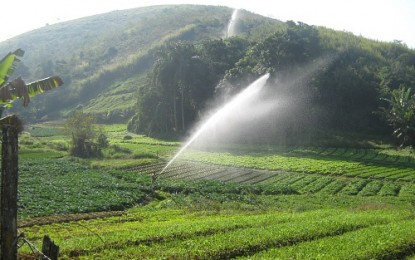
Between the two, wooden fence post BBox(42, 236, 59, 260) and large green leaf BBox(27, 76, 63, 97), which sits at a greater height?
large green leaf BBox(27, 76, 63, 97)

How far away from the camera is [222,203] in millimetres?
35219

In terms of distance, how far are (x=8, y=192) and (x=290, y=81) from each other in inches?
2982

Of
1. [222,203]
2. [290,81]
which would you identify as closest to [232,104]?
[290,81]

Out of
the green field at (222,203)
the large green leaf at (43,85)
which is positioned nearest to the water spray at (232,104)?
the green field at (222,203)

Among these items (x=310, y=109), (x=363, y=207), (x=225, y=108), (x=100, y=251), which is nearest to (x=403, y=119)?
(x=310, y=109)

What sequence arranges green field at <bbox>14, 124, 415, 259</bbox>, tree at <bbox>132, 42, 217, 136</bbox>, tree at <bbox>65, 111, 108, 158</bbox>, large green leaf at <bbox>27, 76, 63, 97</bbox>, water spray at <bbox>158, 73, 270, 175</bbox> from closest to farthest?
A: large green leaf at <bbox>27, 76, 63, 97</bbox>
green field at <bbox>14, 124, 415, 259</bbox>
tree at <bbox>65, 111, 108, 158</bbox>
water spray at <bbox>158, 73, 270, 175</bbox>
tree at <bbox>132, 42, 217, 136</bbox>

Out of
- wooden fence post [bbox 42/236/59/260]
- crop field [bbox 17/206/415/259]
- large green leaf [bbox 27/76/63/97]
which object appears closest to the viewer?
wooden fence post [bbox 42/236/59/260]

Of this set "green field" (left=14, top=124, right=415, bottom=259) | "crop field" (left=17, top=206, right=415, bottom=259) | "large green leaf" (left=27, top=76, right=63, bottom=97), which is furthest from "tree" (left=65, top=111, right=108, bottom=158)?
"large green leaf" (left=27, top=76, right=63, bottom=97)

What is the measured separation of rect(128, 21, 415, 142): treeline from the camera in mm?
80688

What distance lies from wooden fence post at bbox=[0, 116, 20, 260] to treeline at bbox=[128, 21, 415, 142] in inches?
2696

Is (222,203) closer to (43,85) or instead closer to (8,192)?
(43,85)

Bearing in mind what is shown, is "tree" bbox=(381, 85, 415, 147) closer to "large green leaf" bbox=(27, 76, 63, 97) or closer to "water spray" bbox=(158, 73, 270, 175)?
"water spray" bbox=(158, 73, 270, 175)

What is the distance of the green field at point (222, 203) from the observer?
17453 millimetres

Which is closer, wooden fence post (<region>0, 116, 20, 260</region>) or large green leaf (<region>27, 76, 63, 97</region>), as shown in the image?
wooden fence post (<region>0, 116, 20, 260</region>)
